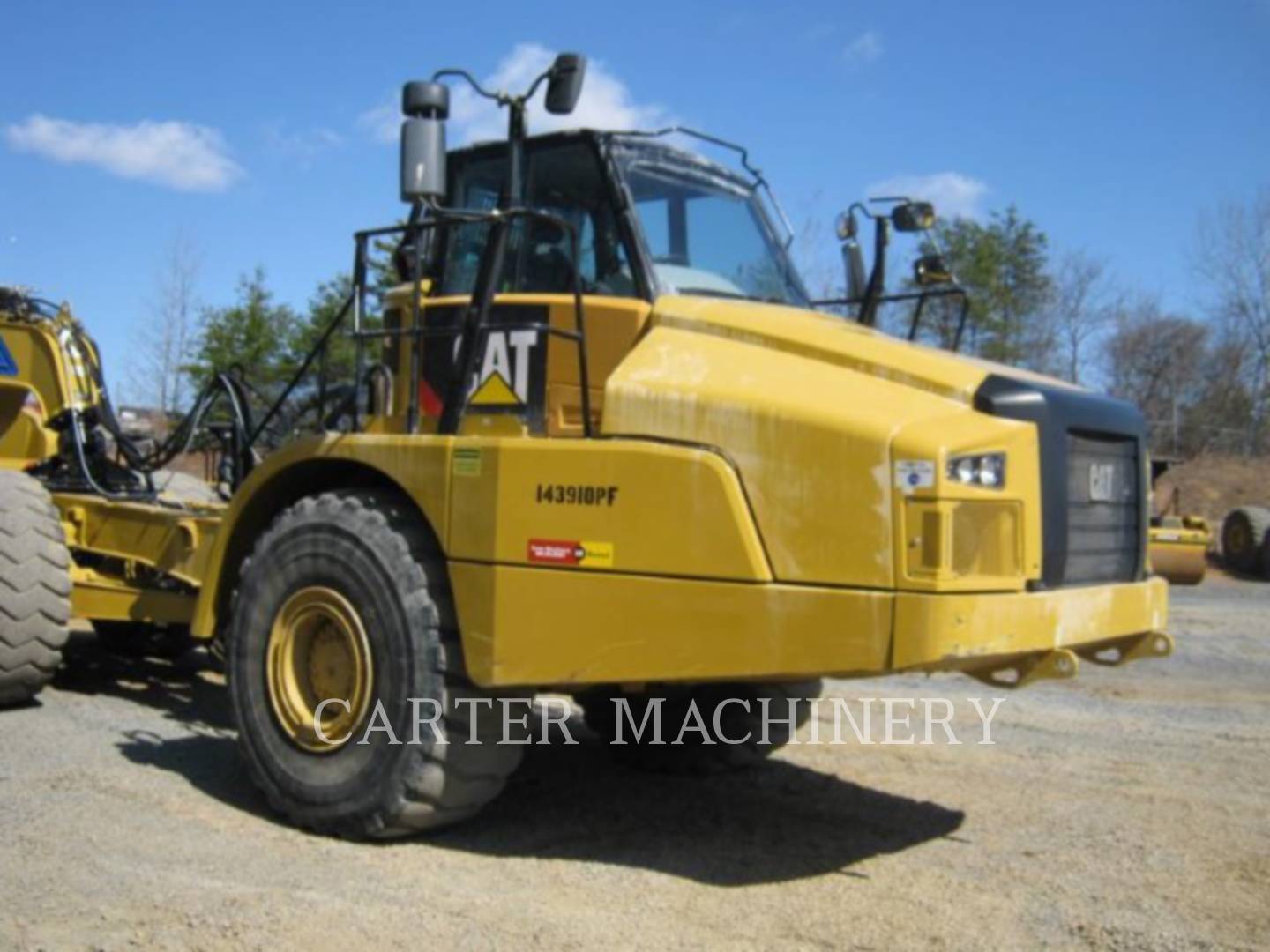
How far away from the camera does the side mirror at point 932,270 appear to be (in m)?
6.28

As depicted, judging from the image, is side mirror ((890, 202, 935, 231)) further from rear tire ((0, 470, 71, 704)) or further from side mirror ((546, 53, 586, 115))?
rear tire ((0, 470, 71, 704))

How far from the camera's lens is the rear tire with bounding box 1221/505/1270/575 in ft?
67.6

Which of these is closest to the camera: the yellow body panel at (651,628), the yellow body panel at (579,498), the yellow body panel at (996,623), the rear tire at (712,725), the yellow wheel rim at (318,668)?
the yellow body panel at (996,623)

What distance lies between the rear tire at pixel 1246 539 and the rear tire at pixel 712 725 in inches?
636

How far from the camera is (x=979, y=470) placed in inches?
171

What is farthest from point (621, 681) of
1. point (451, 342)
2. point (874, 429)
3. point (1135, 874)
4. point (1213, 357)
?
point (1213, 357)

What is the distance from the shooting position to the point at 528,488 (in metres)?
4.87

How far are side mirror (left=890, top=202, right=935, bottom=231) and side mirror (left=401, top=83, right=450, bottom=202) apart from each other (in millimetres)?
2364

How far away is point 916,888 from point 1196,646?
26.7 feet

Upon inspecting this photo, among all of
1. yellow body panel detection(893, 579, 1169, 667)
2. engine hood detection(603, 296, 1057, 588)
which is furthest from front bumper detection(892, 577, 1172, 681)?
engine hood detection(603, 296, 1057, 588)

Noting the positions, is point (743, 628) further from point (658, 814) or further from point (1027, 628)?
point (658, 814)

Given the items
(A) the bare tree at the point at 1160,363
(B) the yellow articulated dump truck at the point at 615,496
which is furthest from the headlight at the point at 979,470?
(A) the bare tree at the point at 1160,363

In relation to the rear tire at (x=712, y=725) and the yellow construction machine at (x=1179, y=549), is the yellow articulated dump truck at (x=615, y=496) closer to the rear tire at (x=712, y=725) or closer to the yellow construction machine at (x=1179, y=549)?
the rear tire at (x=712, y=725)

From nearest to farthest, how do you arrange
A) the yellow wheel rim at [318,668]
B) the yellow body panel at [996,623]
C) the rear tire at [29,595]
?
the yellow body panel at [996,623] → the yellow wheel rim at [318,668] → the rear tire at [29,595]
